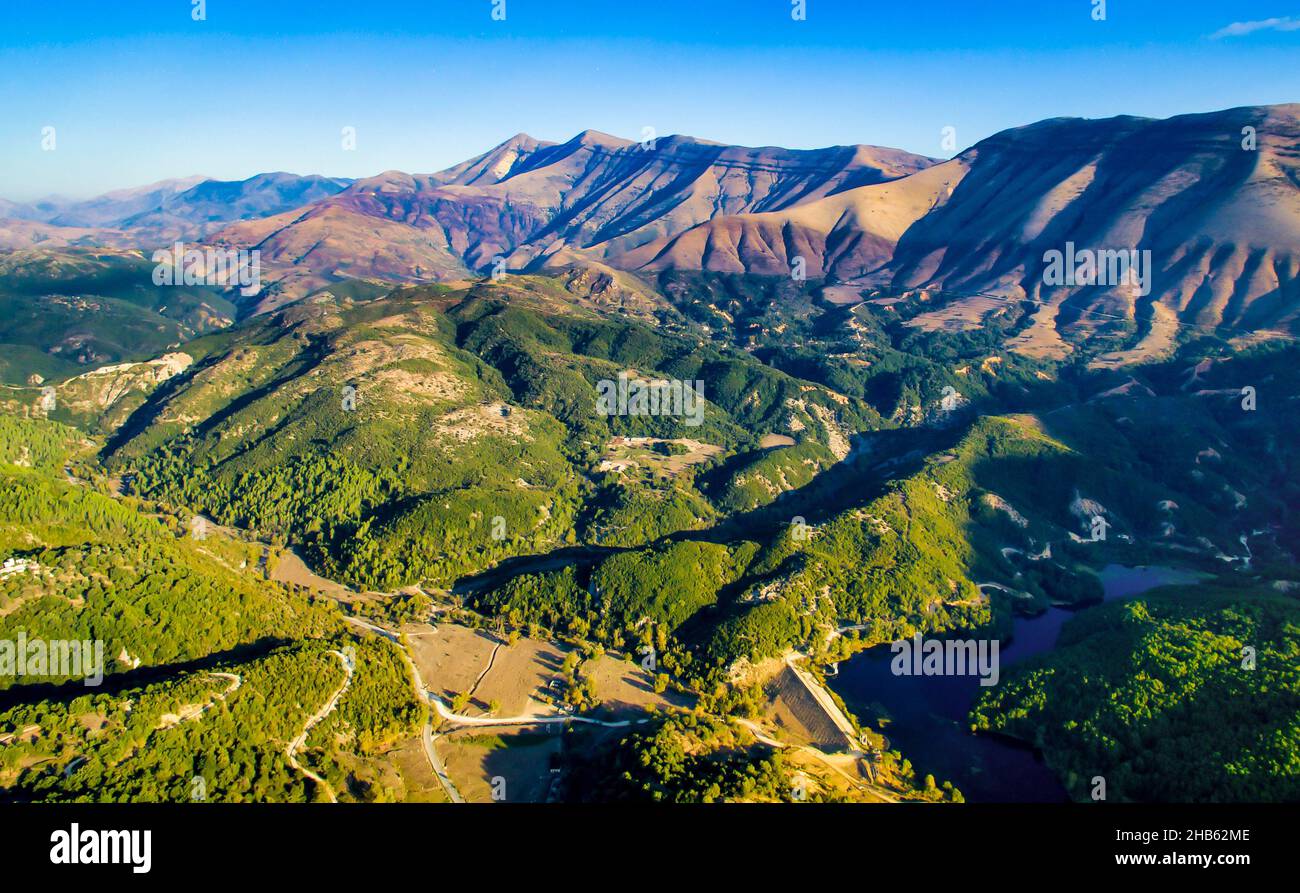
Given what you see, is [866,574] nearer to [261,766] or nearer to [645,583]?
[645,583]


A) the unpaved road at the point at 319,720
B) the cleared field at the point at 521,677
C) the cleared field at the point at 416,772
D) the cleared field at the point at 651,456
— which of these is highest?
the cleared field at the point at 651,456

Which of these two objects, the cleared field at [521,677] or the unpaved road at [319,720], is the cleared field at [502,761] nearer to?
the cleared field at [521,677]

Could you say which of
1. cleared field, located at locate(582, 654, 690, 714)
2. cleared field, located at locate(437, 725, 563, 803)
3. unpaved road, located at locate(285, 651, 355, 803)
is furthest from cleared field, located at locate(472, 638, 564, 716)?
unpaved road, located at locate(285, 651, 355, 803)

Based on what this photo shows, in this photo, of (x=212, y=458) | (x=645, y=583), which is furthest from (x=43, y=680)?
(x=212, y=458)

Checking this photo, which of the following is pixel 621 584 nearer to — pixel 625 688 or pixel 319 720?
pixel 625 688

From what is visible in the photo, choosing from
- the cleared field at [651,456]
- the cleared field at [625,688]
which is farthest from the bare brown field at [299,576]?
the cleared field at [651,456]
